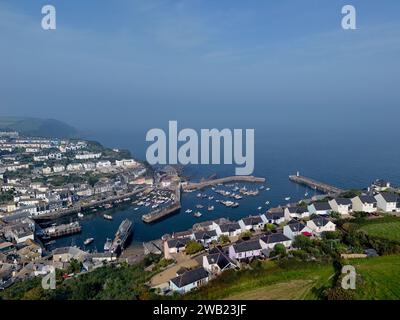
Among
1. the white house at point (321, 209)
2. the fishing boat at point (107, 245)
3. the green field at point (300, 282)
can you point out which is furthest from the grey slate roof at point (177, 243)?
the white house at point (321, 209)

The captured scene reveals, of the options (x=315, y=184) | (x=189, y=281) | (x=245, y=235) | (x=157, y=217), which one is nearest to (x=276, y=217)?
(x=245, y=235)

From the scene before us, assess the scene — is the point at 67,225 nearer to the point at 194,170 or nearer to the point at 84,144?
the point at 194,170

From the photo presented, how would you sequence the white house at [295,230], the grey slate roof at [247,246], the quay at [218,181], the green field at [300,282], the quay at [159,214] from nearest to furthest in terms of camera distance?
the green field at [300,282] < the grey slate roof at [247,246] < the white house at [295,230] < the quay at [159,214] < the quay at [218,181]

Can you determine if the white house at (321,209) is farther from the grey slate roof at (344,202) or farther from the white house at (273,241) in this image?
the white house at (273,241)

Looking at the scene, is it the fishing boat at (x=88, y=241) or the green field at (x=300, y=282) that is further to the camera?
the fishing boat at (x=88, y=241)

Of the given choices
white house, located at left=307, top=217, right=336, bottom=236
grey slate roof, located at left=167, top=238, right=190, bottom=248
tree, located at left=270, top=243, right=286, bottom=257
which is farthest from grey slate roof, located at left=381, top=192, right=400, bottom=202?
→ grey slate roof, located at left=167, top=238, right=190, bottom=248
